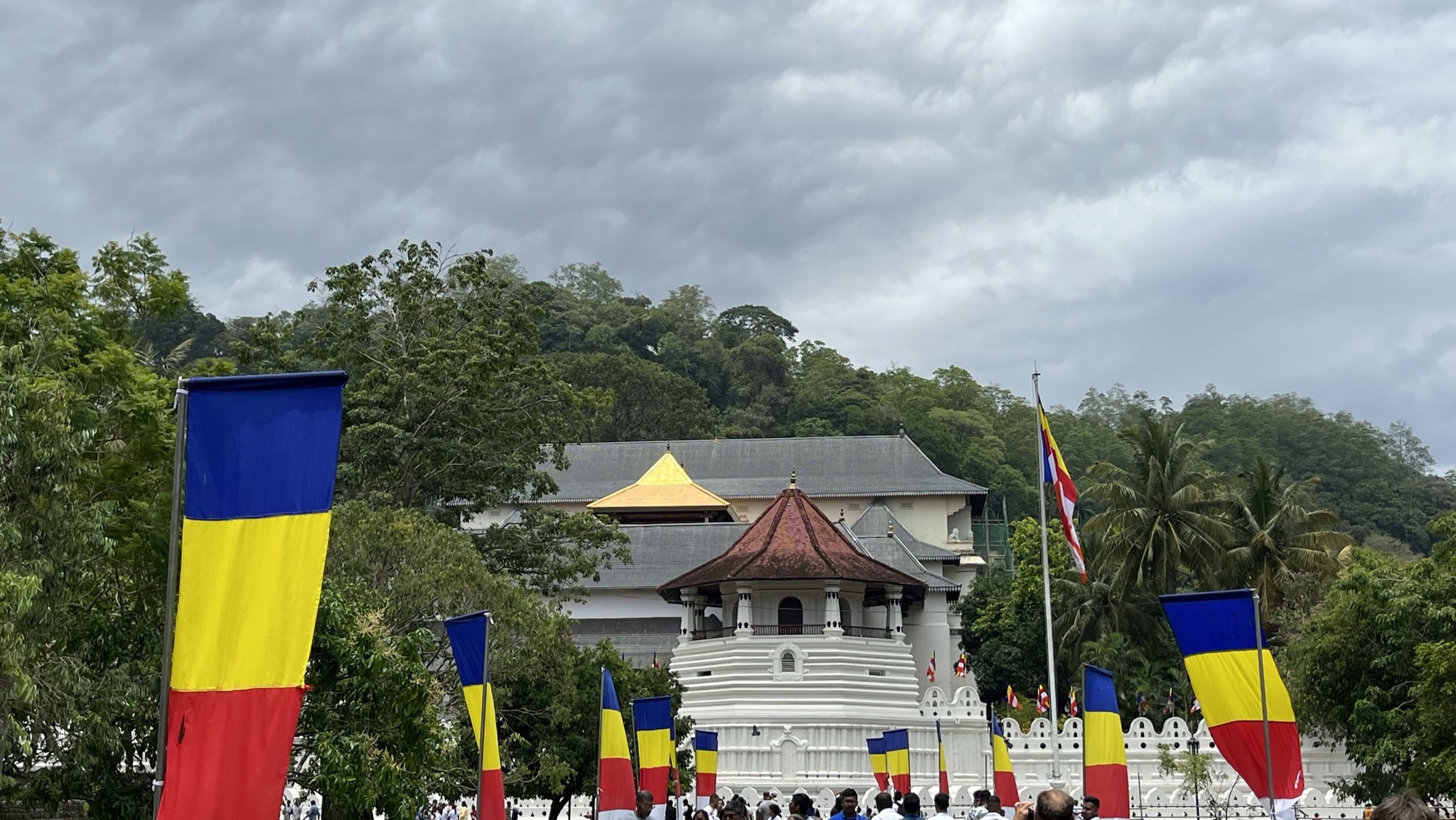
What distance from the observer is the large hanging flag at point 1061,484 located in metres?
23.4

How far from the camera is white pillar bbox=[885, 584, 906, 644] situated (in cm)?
4159

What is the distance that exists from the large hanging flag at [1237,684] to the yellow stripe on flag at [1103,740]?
3.15 metres

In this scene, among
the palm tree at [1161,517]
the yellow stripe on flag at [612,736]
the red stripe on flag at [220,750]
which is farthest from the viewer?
the palm tree at [1161,517]

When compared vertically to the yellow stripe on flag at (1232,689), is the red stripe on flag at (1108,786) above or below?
below

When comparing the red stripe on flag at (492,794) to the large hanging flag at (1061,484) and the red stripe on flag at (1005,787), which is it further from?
the large hanging flag at (1061,484)

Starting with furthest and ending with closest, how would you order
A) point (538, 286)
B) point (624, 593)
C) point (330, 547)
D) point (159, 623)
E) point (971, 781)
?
point (538, 286), point (624, 593), point (971, 781), point (330, 547), point (159, 623)

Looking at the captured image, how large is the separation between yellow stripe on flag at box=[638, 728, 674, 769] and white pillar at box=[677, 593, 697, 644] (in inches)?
849

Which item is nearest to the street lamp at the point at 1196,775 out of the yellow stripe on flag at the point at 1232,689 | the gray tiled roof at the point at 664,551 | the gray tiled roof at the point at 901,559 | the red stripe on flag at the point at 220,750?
the gray tiled roof at the point at 901,559

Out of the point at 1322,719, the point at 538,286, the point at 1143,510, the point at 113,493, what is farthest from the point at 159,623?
the point at 538,286

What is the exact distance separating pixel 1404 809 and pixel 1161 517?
43642 mm

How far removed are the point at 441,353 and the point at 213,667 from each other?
24199 millimetres

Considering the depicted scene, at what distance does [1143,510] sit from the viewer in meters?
45.9

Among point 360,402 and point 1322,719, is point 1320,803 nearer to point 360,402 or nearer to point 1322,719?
point 1322,719

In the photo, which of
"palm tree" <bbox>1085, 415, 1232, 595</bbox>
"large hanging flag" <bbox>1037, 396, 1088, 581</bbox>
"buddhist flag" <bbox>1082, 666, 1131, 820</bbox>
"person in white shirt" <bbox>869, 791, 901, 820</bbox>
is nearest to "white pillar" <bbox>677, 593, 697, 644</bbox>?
"palm tree" <bbox>1085, 415, 1232, 595</bbox>
